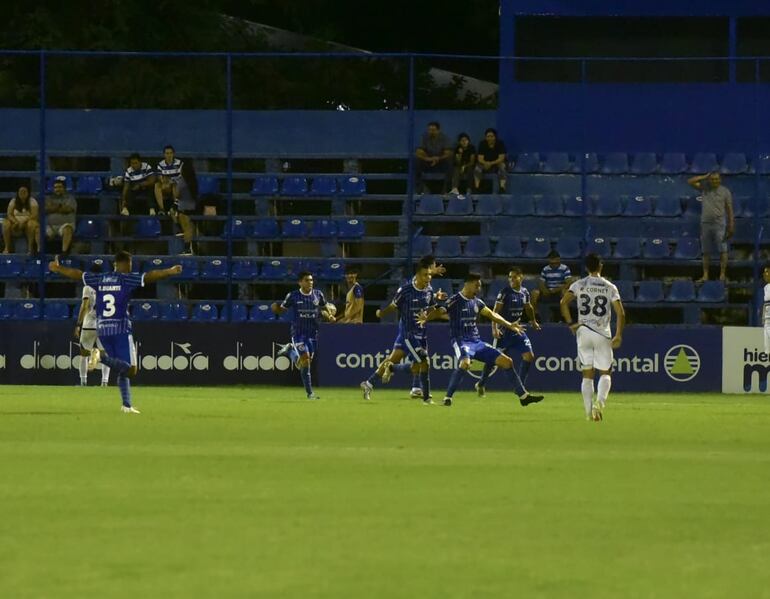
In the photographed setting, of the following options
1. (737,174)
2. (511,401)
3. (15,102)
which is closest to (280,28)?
(15,102)

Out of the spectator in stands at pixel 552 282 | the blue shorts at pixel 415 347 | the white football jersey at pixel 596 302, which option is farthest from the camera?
the spectator in stands at pixel 552 282

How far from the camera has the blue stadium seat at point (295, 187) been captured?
3425cm

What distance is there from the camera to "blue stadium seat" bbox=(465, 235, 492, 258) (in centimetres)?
3294

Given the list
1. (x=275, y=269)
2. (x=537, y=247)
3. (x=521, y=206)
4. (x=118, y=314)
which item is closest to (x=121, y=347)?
(x=118, y=314)

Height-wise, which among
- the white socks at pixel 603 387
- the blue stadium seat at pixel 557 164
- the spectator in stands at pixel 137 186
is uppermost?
the blue stadium seat at pixel 557 164

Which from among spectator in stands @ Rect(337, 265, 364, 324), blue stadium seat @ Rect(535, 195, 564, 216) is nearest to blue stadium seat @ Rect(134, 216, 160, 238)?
spectator in stands @ Rect(337, 265, 364, 324)

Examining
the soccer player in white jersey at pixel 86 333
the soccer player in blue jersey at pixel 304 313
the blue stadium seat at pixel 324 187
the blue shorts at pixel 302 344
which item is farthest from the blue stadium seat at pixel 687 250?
the soccer player in white jersey at pixel 86 333

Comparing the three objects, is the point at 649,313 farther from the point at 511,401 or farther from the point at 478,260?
Result: the point at 511,401

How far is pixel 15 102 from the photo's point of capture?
4053 cm

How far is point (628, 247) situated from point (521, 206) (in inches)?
84.2

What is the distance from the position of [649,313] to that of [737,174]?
3.10 m

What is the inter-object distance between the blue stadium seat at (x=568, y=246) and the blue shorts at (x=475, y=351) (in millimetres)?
7545

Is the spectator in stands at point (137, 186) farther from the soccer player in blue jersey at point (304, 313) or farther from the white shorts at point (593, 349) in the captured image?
the white shorts at point (593, 349)

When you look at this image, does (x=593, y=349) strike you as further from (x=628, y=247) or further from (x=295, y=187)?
(x=295, y=187)
